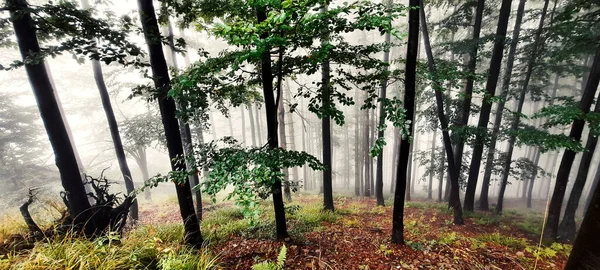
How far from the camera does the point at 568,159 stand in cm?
762

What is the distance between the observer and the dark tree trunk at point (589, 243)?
1.87m

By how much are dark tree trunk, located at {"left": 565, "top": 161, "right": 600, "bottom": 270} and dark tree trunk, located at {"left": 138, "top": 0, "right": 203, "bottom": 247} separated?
504cm

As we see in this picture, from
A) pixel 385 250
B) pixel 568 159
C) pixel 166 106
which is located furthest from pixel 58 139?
pixel 568 159

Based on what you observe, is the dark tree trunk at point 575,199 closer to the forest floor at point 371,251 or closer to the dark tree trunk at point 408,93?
the forest floor at point 371,251

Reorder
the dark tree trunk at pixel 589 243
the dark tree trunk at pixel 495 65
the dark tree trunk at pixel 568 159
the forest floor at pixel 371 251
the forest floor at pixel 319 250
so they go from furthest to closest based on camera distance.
→ the dark tree trunk at pixel 495 65 → the dark tree trunk at pixel 568 159 → the forest floor at pixel 371 251 → the forest floor at pixel 319 250 → the dark tree trunk at pixel 589 243

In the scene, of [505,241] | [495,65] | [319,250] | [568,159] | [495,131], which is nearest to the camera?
[319,250]

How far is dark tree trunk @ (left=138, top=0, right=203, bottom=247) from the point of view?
13.7 feet

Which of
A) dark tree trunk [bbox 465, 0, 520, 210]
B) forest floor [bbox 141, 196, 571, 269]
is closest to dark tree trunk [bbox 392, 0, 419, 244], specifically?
forest floor [bbox 141, 196, 571, 269]

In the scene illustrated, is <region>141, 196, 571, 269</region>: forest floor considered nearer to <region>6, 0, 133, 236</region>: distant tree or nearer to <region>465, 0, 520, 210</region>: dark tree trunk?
<region>6, 0, 133, 236</region>: distant tree

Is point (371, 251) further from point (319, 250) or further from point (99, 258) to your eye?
point (99, 258)

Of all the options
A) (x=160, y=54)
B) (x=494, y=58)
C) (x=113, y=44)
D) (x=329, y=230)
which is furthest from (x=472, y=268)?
(x=494, y=58)

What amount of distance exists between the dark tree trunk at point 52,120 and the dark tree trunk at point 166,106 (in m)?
2.38

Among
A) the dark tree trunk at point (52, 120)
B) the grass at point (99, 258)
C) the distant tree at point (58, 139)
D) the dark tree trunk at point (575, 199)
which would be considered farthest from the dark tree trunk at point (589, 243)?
the dark tree trunk at point (575, 199)

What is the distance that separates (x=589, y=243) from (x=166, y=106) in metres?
5.78
